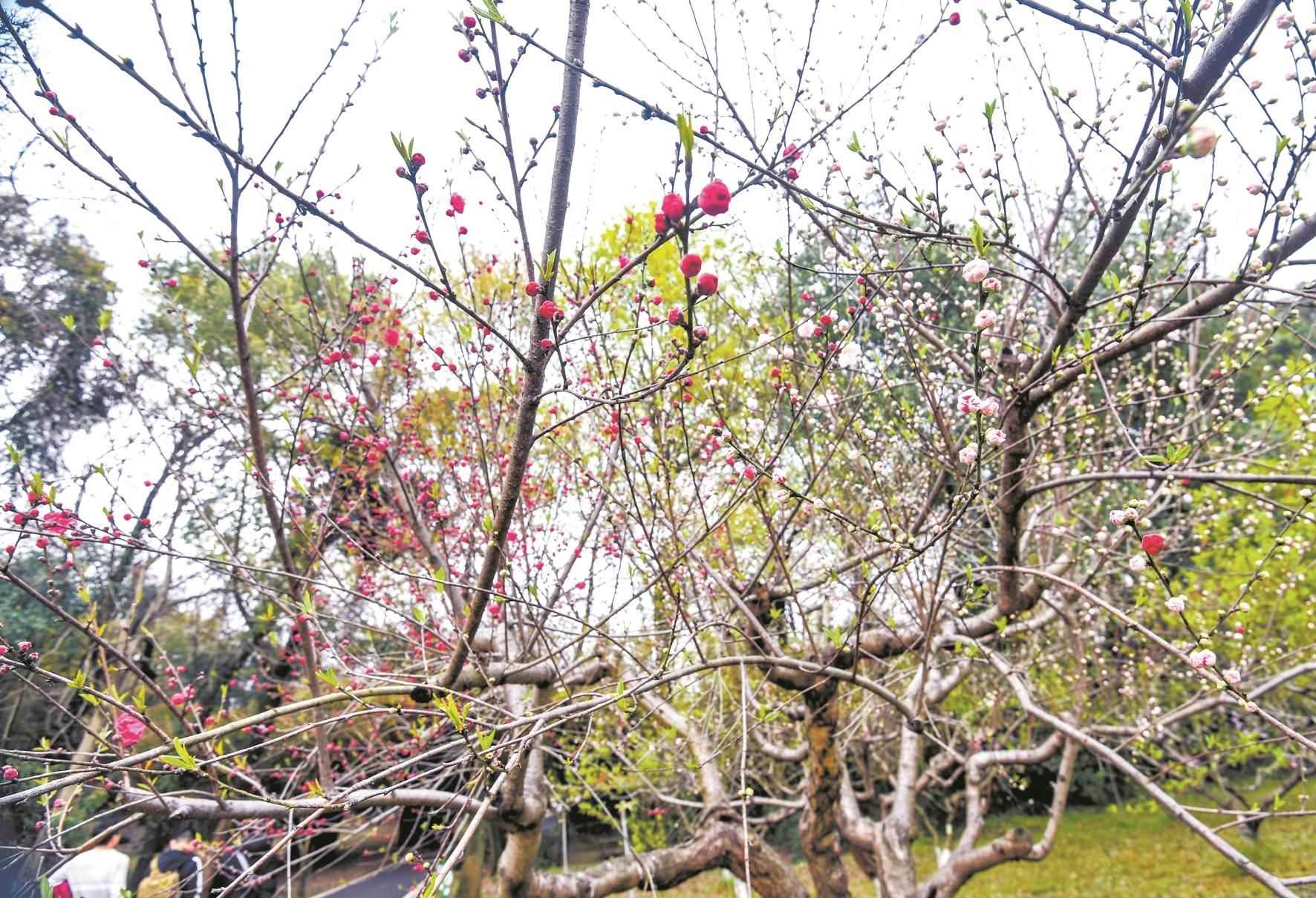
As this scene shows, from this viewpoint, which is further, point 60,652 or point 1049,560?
point 60,652

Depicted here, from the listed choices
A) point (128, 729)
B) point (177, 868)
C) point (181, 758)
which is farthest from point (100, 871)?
point (181, 758)

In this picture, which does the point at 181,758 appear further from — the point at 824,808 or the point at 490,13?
the point at 824,808

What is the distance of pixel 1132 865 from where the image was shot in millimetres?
8797

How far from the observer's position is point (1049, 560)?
13.7 feet

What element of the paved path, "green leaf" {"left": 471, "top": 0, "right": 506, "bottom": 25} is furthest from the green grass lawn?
"green leaf" {"left": 471, "top": 0, "right": 506, "bottom": 25}

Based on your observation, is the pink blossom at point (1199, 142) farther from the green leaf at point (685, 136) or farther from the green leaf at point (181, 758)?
the green leaf at point (181, 758)

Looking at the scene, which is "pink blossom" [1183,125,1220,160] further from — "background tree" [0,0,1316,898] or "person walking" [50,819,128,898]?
"person walking" [50,819,128,898]

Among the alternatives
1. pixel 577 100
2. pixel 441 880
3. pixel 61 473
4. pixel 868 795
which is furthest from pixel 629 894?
pixel 577 100

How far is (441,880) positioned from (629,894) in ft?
20.6

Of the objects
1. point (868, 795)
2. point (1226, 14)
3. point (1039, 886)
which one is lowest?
point (1039, 886)

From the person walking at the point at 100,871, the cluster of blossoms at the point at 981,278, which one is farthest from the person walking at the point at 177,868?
the cluster of blossoms at the point at 981,278

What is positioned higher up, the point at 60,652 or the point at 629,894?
the point at 60,652

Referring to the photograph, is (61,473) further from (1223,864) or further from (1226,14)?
(1223,864)

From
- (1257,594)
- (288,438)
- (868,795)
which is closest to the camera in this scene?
(868,795)
